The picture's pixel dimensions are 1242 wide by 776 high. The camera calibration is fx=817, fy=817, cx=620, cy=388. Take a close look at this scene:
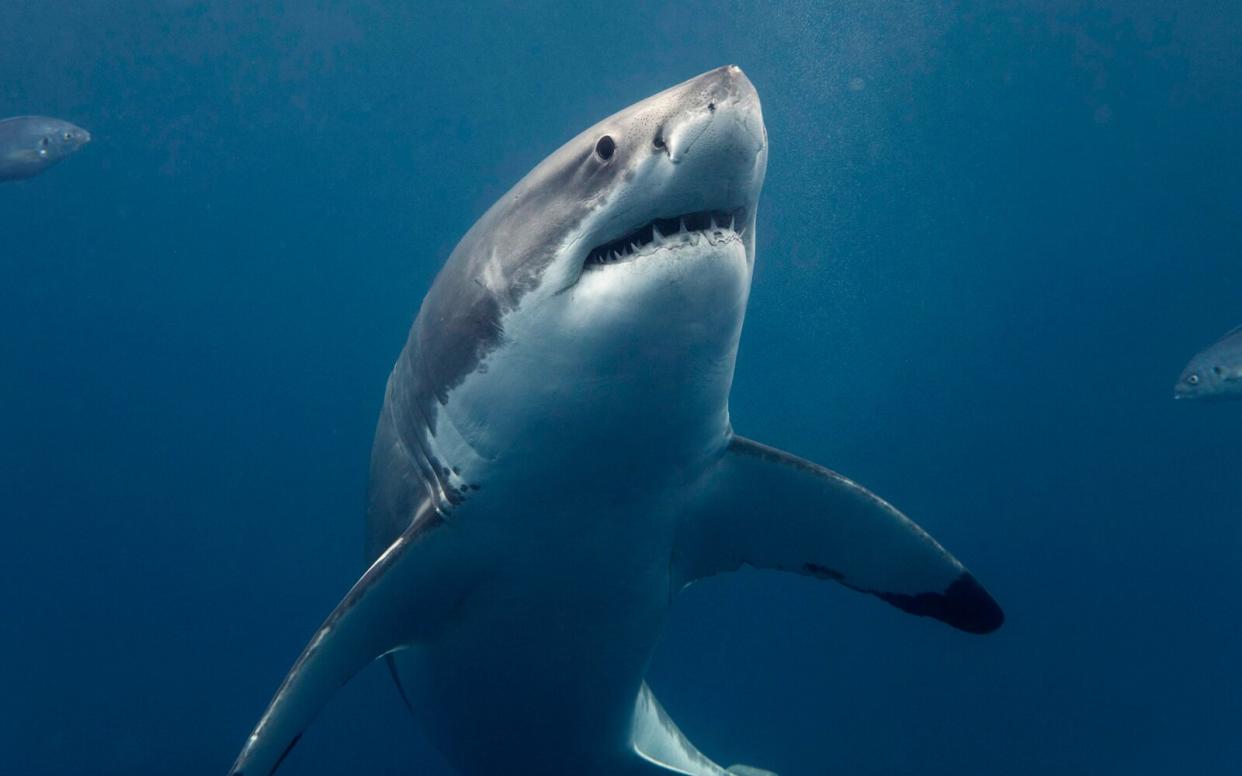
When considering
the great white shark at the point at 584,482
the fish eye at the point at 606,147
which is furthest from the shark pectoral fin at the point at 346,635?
the fish eye at the point at 606,147

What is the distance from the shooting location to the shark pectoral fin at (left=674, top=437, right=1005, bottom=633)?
3586 millimetres

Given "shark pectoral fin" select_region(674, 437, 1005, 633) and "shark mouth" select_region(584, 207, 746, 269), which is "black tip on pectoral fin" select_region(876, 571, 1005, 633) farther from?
"shark mouth" select_region(584, 207, 746, 269)

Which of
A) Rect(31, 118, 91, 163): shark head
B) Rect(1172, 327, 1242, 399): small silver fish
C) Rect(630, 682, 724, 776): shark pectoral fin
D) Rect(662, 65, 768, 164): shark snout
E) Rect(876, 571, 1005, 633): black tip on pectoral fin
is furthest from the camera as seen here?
Rect(31, 118, 91, 163): shark head

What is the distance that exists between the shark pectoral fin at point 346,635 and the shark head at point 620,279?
0.62 m

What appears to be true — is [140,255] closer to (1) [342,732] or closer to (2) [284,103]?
(2) [284,103]

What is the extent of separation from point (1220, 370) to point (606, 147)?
871 centimetres

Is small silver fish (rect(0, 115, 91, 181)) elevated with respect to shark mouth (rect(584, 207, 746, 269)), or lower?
elevated

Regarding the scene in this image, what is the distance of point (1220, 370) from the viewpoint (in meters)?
8.35

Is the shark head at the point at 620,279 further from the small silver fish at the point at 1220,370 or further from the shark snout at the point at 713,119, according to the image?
the small silver fish at the point at 1220,370

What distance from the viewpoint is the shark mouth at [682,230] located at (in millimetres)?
2197

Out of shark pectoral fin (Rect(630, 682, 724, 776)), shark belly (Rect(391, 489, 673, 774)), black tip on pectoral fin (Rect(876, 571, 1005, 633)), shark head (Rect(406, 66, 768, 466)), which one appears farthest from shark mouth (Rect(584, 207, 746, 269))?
shark pectoral fin (Rect(630, 682, 724, 776))

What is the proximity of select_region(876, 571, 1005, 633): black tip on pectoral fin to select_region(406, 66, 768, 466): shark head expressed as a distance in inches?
76.0

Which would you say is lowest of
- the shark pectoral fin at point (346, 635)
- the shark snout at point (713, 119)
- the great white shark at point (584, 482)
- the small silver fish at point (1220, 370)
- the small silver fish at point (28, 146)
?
the shark pectoral fin at point (346, 635)

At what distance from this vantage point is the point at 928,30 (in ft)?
84.4
